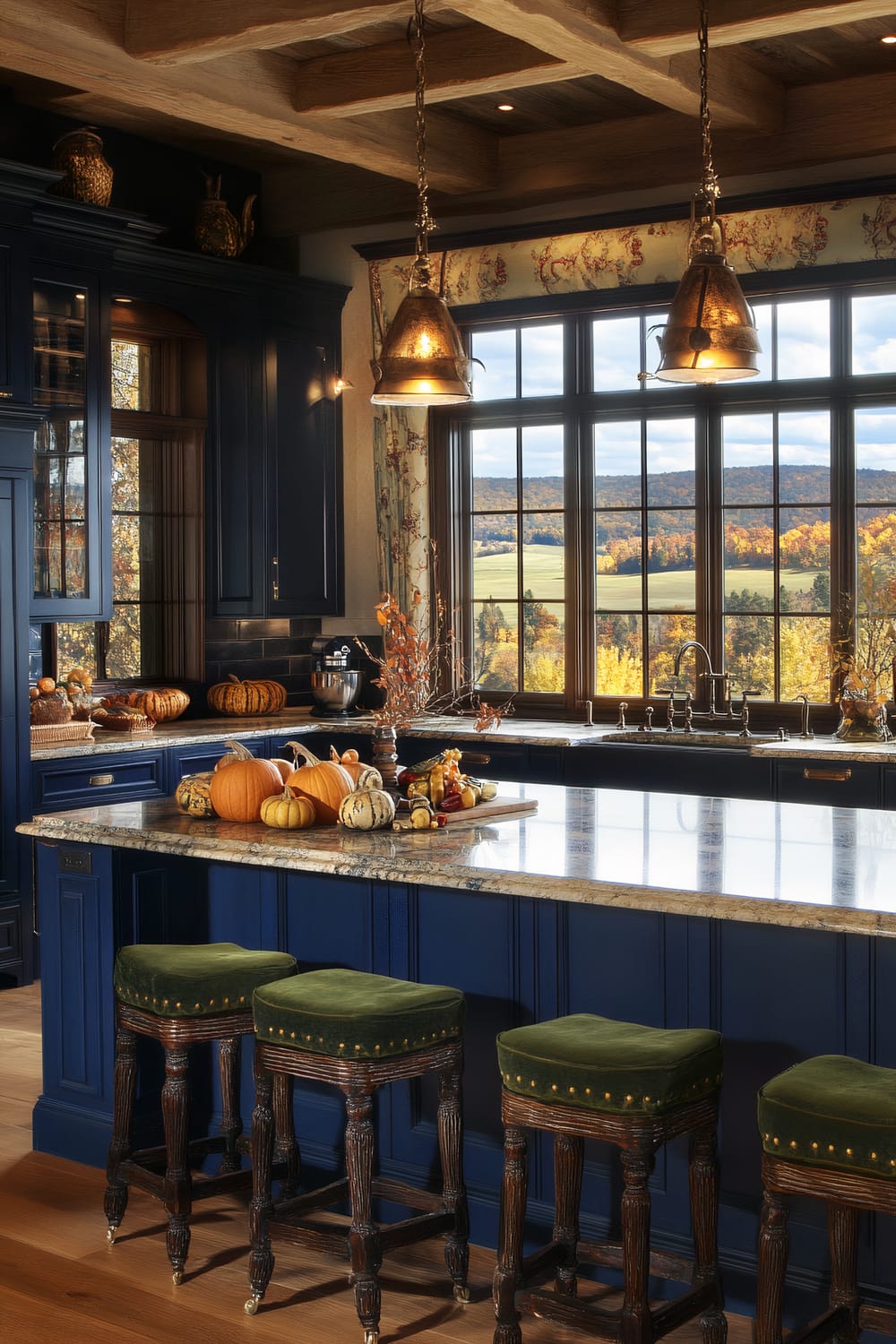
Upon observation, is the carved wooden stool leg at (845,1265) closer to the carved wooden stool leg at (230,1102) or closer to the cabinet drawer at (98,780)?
the carved wooden stool leg at (230,1102)

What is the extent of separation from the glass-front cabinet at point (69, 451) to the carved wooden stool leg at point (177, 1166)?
310 centimetres

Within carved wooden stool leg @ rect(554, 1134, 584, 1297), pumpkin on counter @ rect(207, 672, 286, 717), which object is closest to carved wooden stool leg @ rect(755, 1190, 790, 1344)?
carved wooden stool leg @ rect(554, 1134, 584, 1297)

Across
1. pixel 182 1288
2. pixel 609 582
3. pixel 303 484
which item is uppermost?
pixel 303 484

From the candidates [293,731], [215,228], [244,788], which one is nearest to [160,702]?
[293,731]

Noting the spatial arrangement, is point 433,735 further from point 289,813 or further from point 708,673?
point 289,813

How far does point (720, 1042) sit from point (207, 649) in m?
4.86

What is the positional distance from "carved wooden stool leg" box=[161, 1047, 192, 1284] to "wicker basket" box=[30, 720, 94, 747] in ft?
9.46

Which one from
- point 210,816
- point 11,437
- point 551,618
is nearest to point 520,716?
point 551,618

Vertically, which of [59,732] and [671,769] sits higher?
[59,732]

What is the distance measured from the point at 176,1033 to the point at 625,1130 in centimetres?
119

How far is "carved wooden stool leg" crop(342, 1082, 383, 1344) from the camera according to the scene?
10.3 feet

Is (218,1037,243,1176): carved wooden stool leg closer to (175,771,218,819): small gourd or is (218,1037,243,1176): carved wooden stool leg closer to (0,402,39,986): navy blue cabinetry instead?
(175,771,218,819): small gourd

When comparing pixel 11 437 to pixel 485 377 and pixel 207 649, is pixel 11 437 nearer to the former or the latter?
pixel 207 649

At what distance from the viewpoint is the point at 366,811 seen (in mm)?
3795
